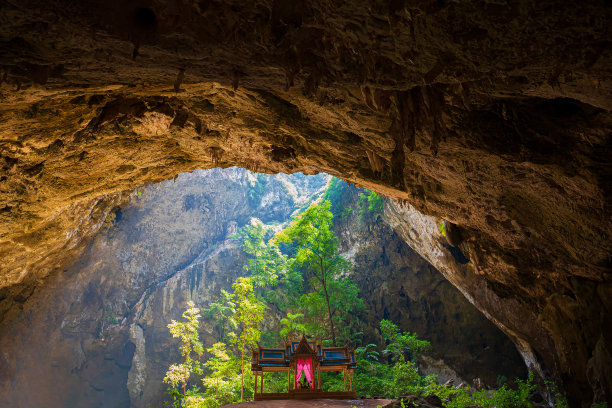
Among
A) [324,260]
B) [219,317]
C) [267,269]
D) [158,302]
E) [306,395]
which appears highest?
[267,269]

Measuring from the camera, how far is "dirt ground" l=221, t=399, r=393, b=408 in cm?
845

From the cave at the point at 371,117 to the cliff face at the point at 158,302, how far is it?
5456mm

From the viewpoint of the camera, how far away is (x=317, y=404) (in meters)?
8.71

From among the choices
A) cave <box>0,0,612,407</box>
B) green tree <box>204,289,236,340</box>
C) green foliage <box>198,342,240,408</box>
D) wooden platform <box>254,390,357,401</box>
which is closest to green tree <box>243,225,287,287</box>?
green tree <box>204,289,236,340</box>

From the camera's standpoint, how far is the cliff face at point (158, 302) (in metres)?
15.4

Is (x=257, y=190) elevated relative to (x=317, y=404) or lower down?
elevated

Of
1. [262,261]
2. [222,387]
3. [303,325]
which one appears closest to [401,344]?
[303,325]

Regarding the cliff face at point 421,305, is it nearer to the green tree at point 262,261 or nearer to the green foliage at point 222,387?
the green tree at point 262,261

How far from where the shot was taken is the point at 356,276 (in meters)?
19.1

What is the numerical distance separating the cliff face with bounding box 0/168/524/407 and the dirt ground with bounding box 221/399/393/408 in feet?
24.0

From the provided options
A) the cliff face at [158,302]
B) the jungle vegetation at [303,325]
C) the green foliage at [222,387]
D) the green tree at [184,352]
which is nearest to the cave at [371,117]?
the jungle vegetation at [303,325]

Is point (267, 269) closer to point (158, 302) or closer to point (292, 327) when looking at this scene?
point (292, 327)

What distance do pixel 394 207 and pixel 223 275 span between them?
600 inches

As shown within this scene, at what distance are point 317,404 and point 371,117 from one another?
299 inches
